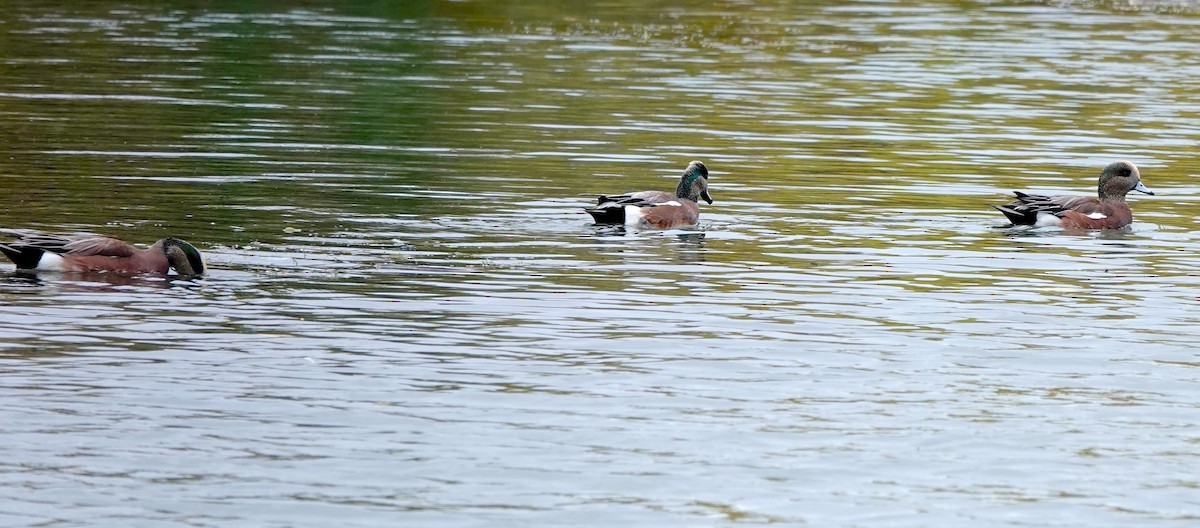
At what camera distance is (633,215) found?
2180 centimetres

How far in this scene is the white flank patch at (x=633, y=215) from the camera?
21.7 meters

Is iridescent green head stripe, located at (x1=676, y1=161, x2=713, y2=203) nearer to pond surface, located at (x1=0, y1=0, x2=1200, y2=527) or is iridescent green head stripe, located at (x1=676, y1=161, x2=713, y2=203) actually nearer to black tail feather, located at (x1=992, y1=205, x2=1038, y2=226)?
pond surface, located at (x1=0, y1=0, x2=1200, y2=527)

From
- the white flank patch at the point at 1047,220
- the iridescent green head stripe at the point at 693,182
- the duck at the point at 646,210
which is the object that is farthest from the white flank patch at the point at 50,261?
the white flank patch at the point at 1047,220

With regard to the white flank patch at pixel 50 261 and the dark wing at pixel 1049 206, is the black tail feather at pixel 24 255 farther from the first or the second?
the dark wing at pixel 1049 206

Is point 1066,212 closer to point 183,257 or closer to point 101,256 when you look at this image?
point 183,257

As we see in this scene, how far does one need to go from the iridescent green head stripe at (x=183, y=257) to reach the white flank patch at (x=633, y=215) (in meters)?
5.65

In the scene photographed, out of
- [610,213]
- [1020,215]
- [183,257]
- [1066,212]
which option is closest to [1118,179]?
[1066,212]

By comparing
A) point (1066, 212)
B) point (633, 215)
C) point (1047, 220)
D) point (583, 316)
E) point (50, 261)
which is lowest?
point (1047, 220)

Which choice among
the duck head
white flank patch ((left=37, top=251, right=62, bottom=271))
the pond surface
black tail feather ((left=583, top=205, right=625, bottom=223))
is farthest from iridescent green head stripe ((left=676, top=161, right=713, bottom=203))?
white flank patch ((left=37, top=251, right=62, bottom=271))

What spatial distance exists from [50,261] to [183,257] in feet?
4.04

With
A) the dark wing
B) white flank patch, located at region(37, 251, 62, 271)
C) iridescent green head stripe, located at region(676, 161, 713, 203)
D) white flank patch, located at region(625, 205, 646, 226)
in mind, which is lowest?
the dark wing

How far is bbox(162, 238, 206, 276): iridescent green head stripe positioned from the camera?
17453mm

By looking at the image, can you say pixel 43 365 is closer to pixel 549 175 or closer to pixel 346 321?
pixel 346 321

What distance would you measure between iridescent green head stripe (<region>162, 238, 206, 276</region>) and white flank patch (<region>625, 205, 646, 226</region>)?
18.5 feet
